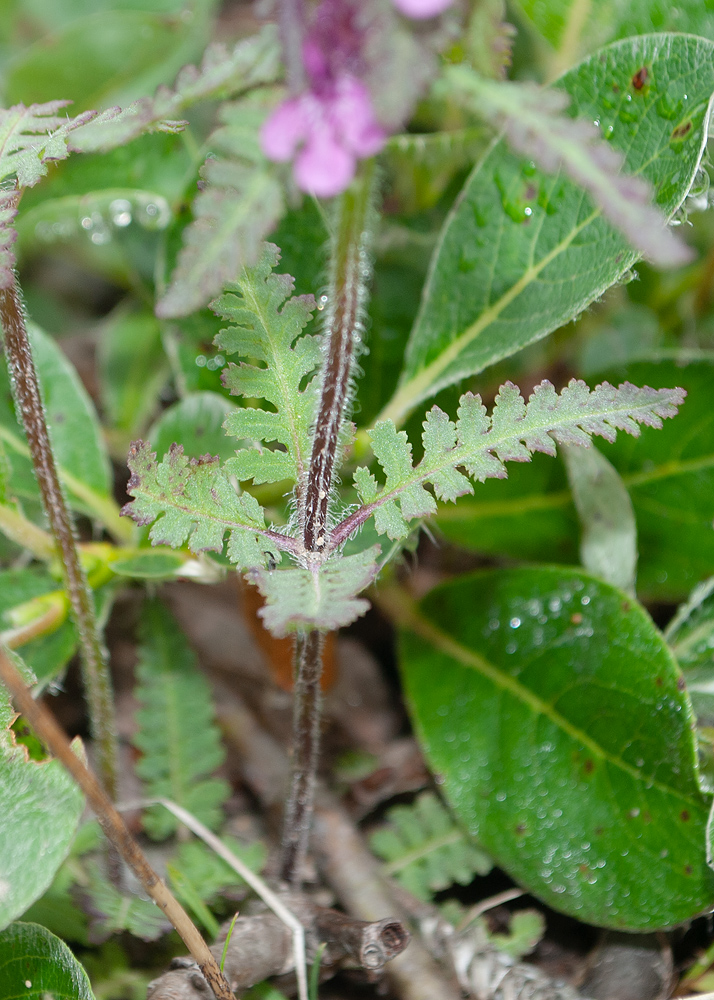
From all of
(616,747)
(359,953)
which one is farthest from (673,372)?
(359,953)

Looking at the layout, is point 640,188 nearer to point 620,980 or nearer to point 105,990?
point 620,980

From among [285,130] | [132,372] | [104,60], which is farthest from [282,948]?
[104,60]

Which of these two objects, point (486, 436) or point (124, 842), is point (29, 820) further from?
point (486, 436)

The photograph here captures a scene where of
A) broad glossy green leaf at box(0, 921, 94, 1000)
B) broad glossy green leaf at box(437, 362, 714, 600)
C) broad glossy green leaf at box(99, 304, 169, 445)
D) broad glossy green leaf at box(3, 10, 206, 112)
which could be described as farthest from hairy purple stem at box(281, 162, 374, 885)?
broad glossy green leaf at box(3, 10, 206, 112)

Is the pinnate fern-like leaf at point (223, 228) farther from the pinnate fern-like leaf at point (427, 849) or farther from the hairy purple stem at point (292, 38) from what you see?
the pinnate fern-like leaf at point (427, 849)

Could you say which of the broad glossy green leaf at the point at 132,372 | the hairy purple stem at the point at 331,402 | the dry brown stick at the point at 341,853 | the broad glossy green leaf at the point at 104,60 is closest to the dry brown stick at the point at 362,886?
the dry brown stick at the point at 341,853

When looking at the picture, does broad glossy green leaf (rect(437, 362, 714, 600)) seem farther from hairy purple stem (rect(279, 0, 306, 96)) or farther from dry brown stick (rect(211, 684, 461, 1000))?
hairy purple stem (rect(279, 0, 306, 96))

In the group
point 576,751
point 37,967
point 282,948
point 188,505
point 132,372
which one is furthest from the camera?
point 132,372
